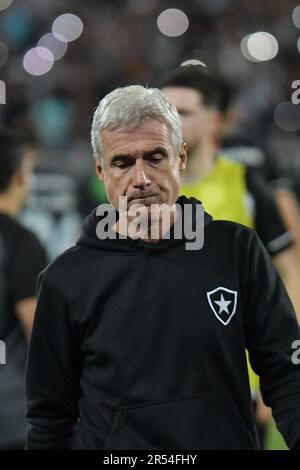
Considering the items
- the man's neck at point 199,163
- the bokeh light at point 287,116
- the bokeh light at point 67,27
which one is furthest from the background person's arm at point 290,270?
the bokeh light at point 67,27

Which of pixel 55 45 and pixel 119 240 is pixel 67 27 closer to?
pixel 55 45


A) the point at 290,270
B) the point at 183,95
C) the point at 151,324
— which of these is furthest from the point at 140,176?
the point at 290,270

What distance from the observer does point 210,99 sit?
14.6 ft

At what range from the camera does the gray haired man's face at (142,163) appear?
95.3 inches

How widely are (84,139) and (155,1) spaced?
11.8 feet

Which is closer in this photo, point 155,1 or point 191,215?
point 191,215

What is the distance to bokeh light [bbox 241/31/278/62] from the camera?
476 inches

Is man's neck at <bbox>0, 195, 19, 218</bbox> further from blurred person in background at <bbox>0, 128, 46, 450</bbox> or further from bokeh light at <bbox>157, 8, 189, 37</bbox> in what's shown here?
bokeh light at <bbox>157, 8, 189, 37</bbox>

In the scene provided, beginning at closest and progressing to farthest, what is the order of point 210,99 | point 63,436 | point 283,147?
1. point 63,436
2. point 210,99
3. point 283,147

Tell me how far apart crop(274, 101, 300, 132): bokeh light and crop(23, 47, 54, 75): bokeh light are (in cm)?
298

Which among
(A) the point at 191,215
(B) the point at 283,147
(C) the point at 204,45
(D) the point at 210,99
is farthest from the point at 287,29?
(A) the point at 191,215

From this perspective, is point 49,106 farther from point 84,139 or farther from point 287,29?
point 287,29
